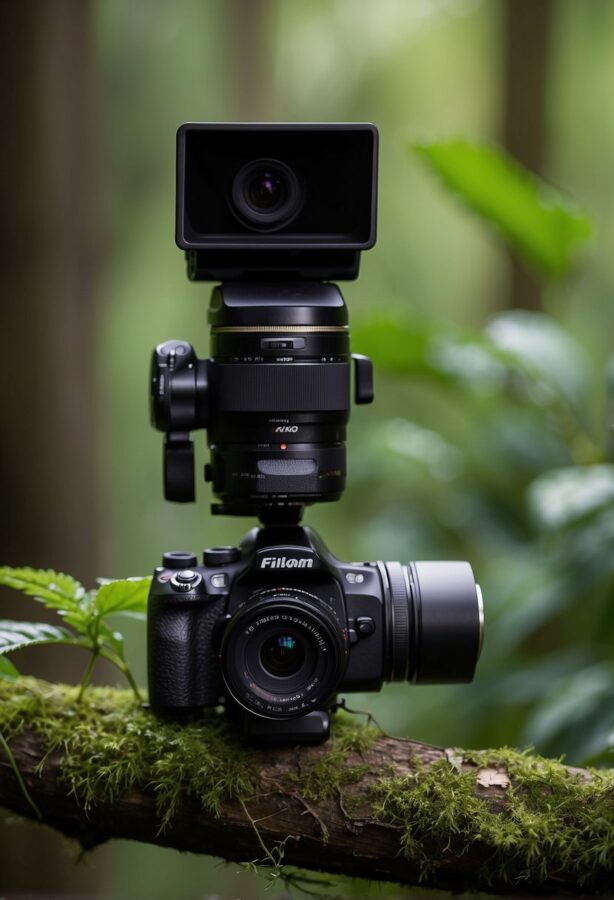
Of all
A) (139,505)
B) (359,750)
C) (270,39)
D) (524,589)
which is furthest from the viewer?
(139,505)

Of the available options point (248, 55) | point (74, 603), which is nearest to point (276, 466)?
point (74, 603)

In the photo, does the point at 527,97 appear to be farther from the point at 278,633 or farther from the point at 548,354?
the point at 278,633

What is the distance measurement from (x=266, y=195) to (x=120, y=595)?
0.63 meters

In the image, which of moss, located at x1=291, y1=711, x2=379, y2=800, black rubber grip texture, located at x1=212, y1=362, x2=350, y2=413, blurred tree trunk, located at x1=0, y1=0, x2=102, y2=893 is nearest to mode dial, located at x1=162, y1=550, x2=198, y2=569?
black rubber grip texture, located at x1=212, y1=362, x2=350, y2=413

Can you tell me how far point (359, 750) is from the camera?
1390 mm

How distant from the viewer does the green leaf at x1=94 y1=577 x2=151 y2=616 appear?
4.60 feet

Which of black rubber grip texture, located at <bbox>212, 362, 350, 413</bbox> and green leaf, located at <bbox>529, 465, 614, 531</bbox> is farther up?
black rubber grip texture, located at <bbox>212, 362, 350, 413</bbox>

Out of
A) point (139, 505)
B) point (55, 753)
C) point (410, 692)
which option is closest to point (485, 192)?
point (55, 753)

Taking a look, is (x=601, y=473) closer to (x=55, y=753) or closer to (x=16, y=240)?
(x=55, y=753)

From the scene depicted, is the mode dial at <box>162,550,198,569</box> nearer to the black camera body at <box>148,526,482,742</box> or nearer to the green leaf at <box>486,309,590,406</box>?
the black camera body at <box>148,526,482,742</box>

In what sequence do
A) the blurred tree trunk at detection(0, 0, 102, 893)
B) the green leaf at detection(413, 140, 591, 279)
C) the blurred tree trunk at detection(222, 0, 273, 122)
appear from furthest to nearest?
the blurred tree trunk at detection(222, 0, 273, 122) → the blurred tree trunk at detection(0, 0, 102, 893) → the green leaf at detection(413, 140, 591, 279)

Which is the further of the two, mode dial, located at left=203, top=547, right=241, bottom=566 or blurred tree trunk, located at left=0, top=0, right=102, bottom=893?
blurred tree trunk, located at left=0, top=0, right=102, bottom=893

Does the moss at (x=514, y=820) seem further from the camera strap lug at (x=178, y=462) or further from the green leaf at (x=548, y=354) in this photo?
the green leaf at (x=548, y=354)

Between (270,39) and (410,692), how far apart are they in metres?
3.04
